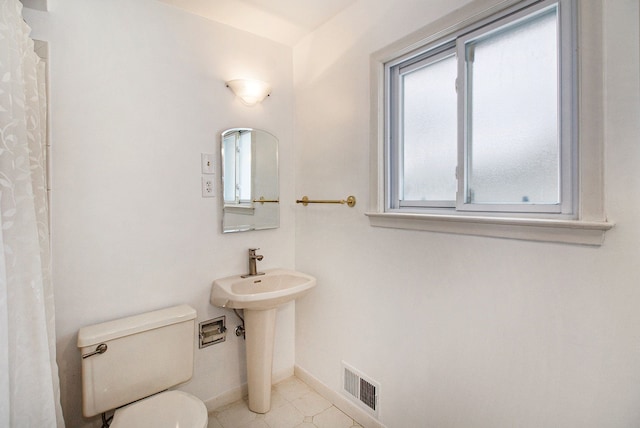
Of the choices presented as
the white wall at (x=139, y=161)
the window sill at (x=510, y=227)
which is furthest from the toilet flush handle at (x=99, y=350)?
the window sill at (x=510, y=227)

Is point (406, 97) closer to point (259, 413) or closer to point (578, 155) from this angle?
point (578, 155)

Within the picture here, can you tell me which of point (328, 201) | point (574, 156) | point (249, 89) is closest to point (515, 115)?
point (574, 156)

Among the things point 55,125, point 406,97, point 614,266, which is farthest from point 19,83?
point 614,266

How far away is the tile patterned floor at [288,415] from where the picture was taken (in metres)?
1.92

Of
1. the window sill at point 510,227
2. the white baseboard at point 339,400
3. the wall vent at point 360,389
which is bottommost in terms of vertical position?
the white baseboard at point 339,400

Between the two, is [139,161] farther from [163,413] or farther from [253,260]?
[163,413]

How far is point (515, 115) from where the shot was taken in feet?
4.33

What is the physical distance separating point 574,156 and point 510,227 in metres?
0.32

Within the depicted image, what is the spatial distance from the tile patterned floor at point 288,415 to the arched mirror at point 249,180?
1143mm

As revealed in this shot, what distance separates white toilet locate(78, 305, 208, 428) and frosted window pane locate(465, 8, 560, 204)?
162 centimetres

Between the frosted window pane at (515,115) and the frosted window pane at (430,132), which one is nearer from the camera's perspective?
the frosted window pane at (515,115)

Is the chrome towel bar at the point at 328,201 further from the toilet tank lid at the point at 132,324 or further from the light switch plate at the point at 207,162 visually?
the toilet tank lid at the point at 132,324

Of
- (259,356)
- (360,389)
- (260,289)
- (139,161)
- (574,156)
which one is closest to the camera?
(574,156)

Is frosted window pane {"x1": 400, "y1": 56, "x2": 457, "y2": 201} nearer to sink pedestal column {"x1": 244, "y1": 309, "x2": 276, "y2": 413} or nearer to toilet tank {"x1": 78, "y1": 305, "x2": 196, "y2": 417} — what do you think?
sink pedestal column {"x1": 244, "y1": 309, "x2": 276, "y2": 413}
